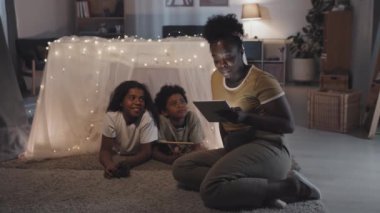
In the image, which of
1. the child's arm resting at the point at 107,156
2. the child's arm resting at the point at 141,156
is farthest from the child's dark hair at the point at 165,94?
the child's arm resting at the point at 107,156

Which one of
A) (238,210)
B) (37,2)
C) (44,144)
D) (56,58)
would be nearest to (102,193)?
(238,210)

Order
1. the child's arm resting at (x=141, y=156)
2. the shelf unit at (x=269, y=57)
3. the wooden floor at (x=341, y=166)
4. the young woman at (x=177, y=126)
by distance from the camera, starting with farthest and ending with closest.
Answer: the shelf unit at (x=269, y=57) → the young woman at (x=177, y=126) → the child's arm resting at (x=141, y=156) → the wooden floor at (x=341, y=166)

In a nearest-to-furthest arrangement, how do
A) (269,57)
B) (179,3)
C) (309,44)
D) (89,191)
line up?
(89,191)
(309,44)
(269,57)
(179,3)

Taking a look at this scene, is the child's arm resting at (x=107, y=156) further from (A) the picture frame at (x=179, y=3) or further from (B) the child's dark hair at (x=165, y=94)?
(A) the picture frame at (x=179, y=3)

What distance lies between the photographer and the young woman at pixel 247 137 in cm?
195

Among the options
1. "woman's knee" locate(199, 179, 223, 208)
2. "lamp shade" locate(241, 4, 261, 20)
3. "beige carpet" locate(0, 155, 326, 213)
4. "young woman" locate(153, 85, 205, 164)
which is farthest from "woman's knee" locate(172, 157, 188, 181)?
"lamp shade" locate(241, 4, 261, 20)

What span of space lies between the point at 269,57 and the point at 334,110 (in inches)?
133

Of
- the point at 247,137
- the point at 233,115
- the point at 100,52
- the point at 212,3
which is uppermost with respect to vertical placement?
the point at 212,3

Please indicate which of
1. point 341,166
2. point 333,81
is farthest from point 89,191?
point 333,81

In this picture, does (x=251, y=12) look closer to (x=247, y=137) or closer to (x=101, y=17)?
(x=101, y=17)

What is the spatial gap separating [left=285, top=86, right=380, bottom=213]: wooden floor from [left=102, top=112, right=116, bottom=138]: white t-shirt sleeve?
3.74ft

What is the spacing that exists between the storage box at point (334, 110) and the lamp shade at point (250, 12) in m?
3.15

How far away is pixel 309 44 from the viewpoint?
6.86 metres

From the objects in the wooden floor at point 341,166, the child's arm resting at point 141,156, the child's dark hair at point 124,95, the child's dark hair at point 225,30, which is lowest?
the wooden floor at point 341,166
